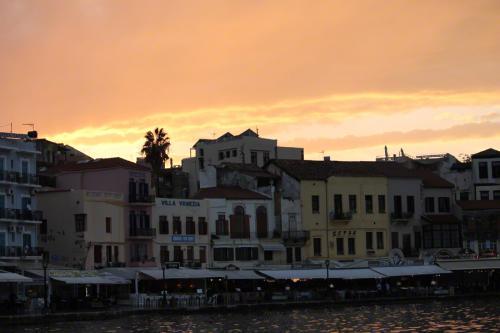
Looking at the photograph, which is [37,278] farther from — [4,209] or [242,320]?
[242,320]

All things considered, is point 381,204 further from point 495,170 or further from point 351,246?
point 495,170

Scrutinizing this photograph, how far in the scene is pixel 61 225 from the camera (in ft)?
266

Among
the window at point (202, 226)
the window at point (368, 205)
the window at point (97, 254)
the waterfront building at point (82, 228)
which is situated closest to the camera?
the waterfront building at point (82, 228)

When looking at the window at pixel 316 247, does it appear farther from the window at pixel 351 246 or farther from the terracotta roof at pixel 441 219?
the terracotta roof at pixel 441 219

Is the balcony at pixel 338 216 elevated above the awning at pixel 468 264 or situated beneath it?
elevated above

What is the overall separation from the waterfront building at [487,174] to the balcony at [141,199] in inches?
1616

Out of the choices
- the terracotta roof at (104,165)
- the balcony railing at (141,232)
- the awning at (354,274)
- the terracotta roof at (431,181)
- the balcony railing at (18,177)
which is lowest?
the awning at (354,274)

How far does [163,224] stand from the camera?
86.4m

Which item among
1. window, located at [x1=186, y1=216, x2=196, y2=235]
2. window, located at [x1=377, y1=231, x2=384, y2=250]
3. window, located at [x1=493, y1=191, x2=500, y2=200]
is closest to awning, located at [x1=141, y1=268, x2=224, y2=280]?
window, located at [x1=186, y1=216, x2=196, y2=235]

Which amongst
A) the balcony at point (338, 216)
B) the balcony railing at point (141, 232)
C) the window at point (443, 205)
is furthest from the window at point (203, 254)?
the window at point (443, 205)

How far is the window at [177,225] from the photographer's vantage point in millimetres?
87250

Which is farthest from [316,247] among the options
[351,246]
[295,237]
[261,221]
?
[261,221]

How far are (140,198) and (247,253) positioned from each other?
11571 mm

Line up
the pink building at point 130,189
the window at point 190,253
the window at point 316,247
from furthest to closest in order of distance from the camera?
the window at point 316,247 → the window at point 190,253 → the pink building at point 130,189
